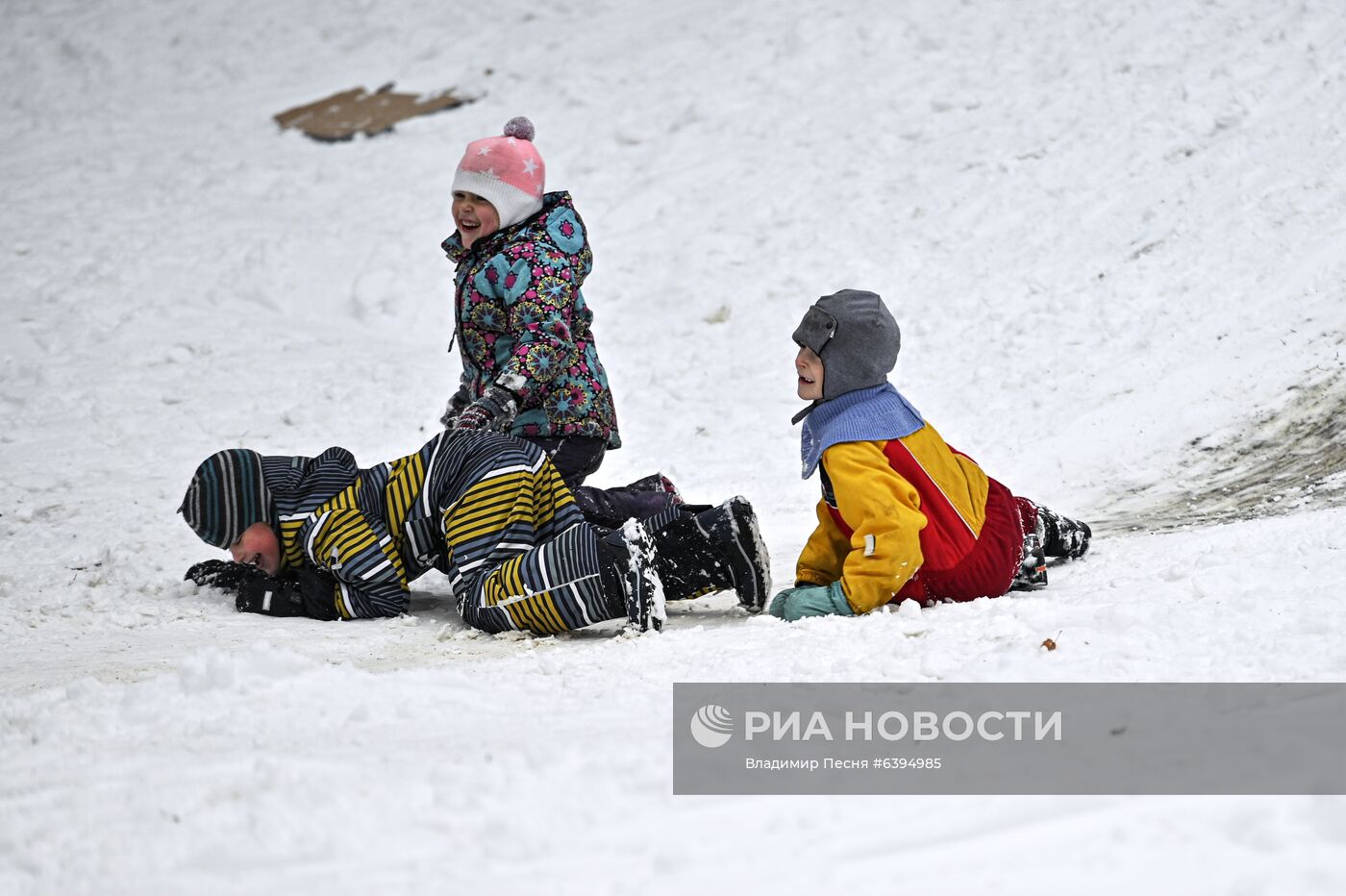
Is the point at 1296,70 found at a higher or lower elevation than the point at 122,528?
higher

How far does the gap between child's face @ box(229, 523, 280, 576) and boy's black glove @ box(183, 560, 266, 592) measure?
34 centimetres

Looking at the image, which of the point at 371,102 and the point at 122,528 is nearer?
the point at 122,528

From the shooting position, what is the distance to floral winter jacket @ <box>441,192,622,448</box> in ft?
14.3

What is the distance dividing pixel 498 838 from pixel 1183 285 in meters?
5.45

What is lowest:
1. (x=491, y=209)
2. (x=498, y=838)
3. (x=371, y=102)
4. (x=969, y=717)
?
(x=498, y=838)

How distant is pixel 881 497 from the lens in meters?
3.33

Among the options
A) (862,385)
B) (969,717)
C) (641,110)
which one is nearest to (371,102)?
(641,110)

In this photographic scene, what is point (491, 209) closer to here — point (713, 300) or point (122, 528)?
point (122, 528)

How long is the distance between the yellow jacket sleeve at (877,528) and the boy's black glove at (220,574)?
2.18 meters

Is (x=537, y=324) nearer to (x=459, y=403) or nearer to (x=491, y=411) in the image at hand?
(x=491, y=411)

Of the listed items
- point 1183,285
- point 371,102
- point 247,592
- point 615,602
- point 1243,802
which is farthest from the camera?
point 371,102

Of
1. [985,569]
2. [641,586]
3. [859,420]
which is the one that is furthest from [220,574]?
[985,569]

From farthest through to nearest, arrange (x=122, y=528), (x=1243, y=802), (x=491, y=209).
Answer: (x=122, y=528) < (x=491, y=209) < (x=1243, y=802)

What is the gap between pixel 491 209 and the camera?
4.53m
